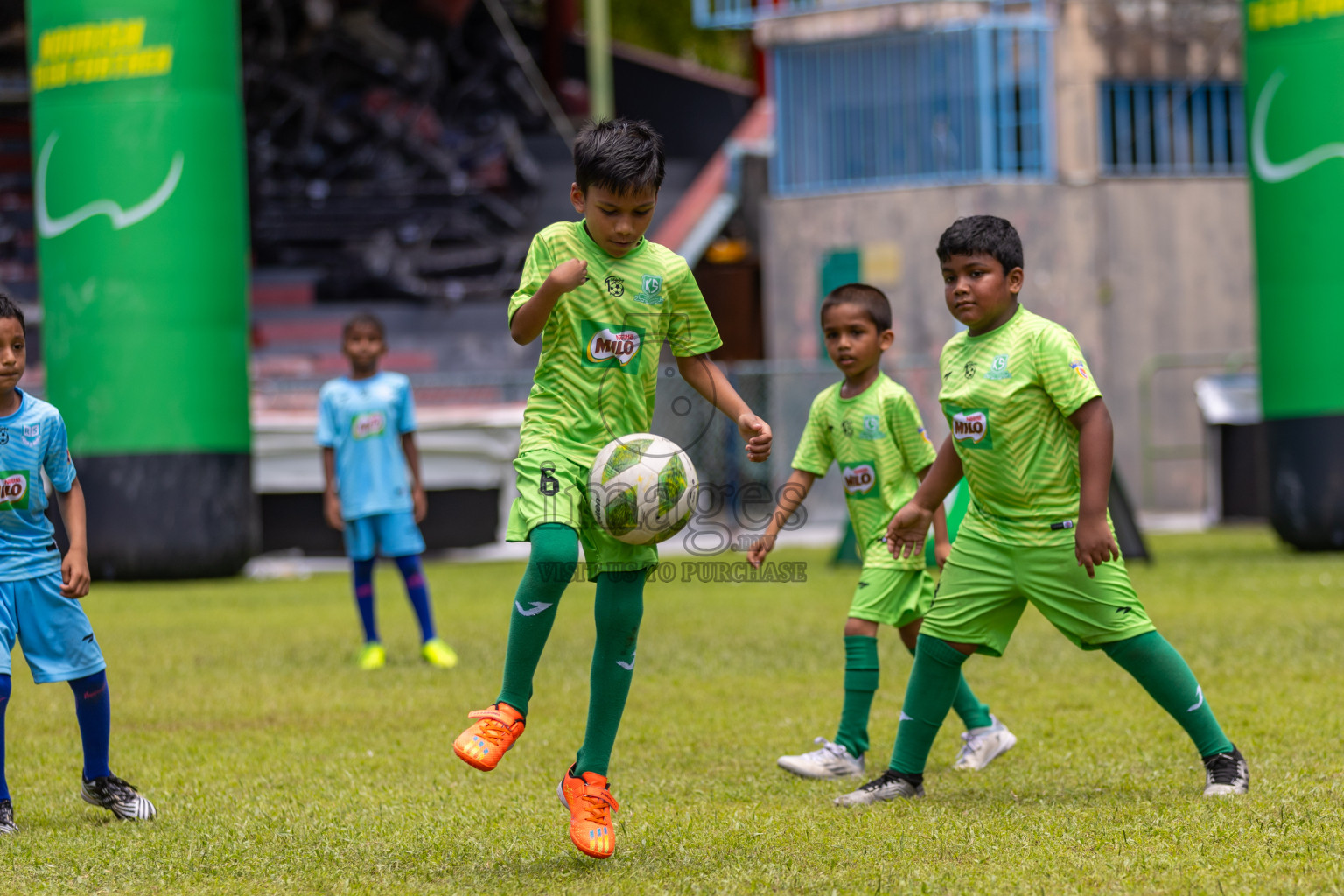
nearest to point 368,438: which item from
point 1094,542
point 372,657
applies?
point 372,657

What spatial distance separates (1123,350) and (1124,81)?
3870 millimetres

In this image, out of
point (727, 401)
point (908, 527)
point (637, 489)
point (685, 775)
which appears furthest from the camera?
point (685, 775)

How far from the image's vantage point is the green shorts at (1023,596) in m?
4.93

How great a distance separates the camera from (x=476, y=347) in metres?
25.7

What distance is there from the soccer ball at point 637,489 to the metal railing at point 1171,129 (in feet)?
65.2

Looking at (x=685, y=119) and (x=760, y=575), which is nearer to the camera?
(x=760, y=575)

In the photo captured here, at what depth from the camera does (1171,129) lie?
23109mm

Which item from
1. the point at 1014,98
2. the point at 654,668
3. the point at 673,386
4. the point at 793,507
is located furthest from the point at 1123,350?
the point at 793,507

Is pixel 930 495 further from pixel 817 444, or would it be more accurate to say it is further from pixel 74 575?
pixel 74 575

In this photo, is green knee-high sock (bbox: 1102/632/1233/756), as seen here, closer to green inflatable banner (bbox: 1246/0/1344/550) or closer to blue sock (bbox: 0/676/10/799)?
blue sock (bbox: 0/676/10/799)

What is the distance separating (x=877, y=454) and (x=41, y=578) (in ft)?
9.61

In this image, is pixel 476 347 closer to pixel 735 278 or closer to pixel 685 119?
pixel 735 278

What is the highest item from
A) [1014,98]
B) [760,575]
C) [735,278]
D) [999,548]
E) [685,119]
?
[685,119]

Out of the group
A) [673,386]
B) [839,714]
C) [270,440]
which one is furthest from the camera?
[270,440]
